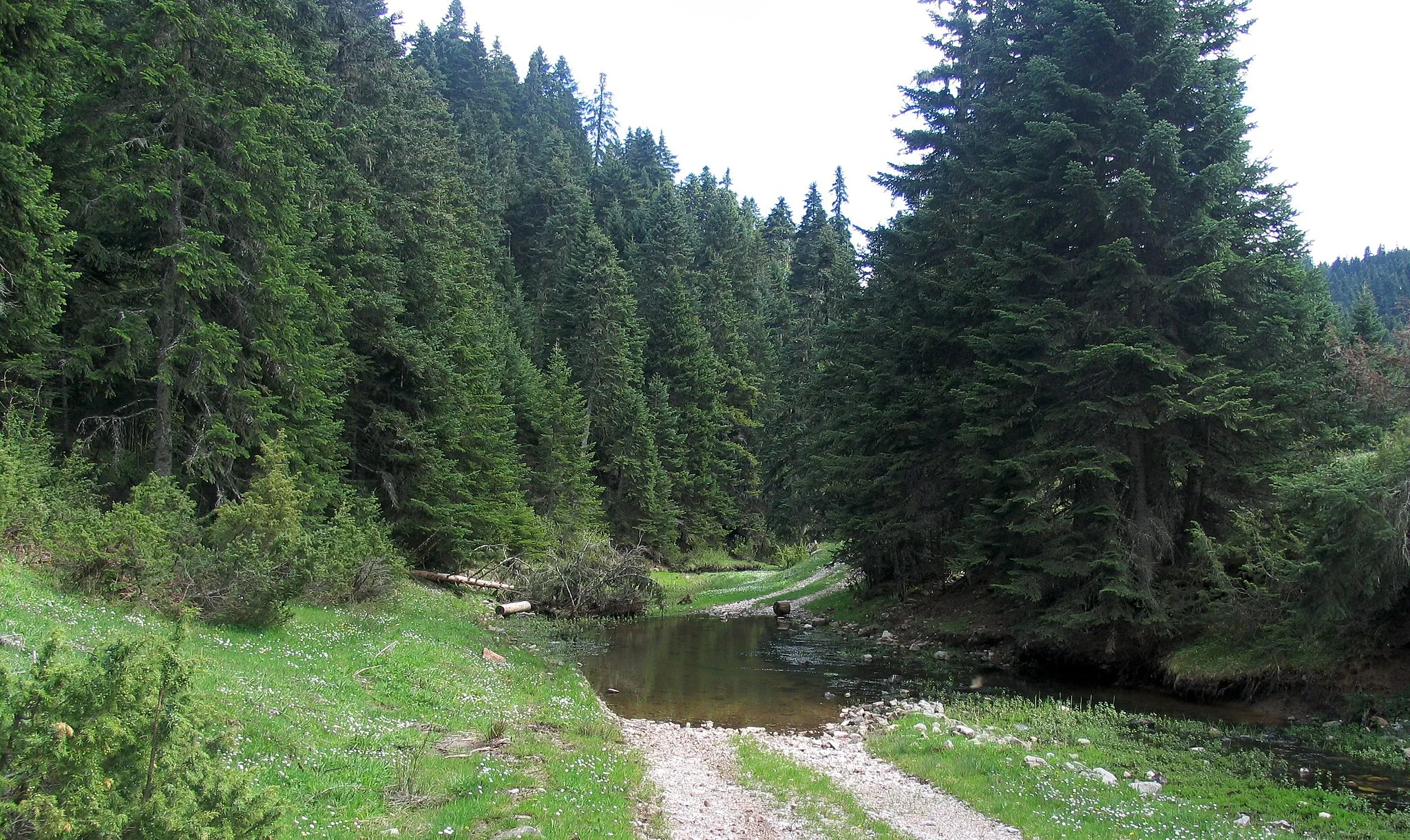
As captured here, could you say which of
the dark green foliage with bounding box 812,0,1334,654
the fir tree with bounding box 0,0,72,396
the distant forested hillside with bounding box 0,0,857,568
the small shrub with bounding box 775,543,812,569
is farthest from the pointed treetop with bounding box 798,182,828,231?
A: the fir tree with bounding box 0,0,72,396

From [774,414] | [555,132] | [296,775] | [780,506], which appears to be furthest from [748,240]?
[296,775]

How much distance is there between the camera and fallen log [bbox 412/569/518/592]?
101ft

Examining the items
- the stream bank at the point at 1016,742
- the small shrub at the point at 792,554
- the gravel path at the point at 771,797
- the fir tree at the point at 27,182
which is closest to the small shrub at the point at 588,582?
the stream bank at the point at 1016,742

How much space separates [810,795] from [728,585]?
35.8 meters

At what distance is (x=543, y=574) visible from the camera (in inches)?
1200

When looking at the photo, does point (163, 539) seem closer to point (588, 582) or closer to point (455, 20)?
point (588, 582)

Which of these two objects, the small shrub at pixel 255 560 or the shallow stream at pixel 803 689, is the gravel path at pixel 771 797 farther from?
the small shrub at pixel 255 560

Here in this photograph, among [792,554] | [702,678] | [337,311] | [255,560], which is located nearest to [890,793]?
[702,678]

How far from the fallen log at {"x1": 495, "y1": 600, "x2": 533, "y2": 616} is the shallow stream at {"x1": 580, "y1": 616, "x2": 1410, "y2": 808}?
3.91m

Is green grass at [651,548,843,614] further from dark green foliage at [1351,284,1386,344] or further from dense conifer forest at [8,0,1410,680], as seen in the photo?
dark green foliage at [1351,284,1386,344]

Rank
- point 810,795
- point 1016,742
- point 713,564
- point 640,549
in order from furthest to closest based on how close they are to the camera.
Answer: point 713,564
point 640,549
point 1016,742
point 810,795

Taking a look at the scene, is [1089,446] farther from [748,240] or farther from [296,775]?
[748,240]

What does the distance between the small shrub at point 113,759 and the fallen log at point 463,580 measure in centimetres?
2717

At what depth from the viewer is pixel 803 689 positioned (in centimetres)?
1925
